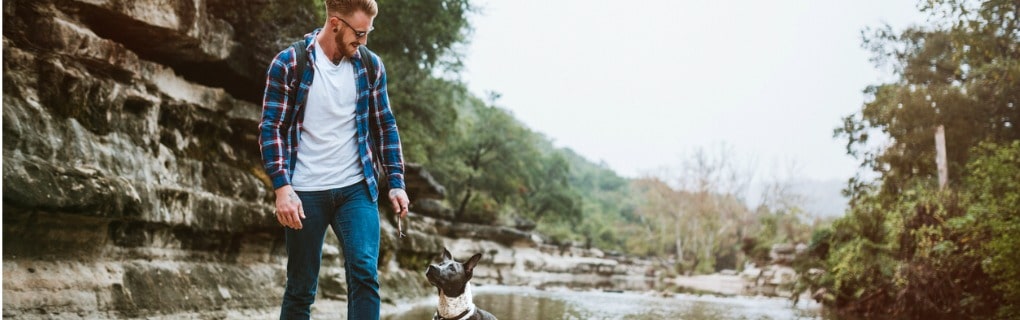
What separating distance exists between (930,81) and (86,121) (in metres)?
18.8

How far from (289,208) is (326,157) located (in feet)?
1.08

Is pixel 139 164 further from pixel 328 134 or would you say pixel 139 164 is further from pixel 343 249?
pixel 343 249

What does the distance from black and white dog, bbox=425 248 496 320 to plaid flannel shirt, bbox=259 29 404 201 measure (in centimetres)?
53

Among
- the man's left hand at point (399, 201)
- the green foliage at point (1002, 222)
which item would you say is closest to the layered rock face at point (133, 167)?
the man's left hand at point (399, 201)

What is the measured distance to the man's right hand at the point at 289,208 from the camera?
294cm

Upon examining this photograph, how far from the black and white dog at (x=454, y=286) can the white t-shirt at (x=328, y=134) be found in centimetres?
72

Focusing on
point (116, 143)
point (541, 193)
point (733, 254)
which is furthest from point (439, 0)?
point (733, 254)

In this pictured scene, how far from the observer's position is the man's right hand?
2941 mm

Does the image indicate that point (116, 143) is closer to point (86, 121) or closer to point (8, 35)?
point (86, 121)

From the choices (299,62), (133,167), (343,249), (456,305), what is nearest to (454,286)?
(456,305)

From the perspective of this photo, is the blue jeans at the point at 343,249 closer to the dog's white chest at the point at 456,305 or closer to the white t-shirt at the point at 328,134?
the white t-shirt at the point at 328,134

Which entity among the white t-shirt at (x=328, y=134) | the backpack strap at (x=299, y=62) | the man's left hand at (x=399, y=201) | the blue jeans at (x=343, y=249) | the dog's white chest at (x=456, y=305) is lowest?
the dog's white chest at (x=456, y=305)

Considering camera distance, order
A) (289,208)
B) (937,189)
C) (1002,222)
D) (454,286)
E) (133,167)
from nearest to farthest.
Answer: (289,208), (454,286), (133,167), (1002,222), (937,189)

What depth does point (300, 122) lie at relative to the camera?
3.21 meters
